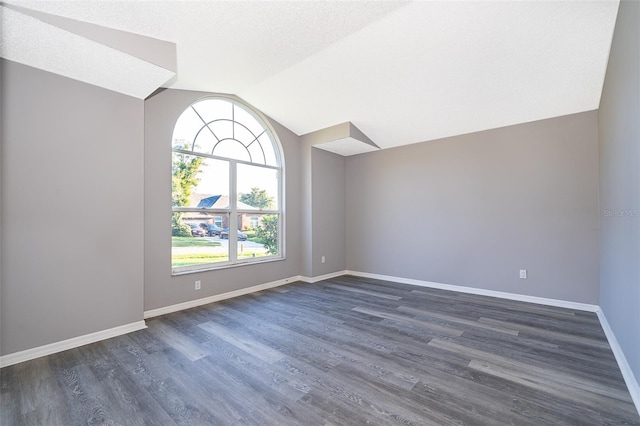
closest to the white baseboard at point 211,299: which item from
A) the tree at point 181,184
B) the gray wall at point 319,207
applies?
the gray wall at point 319,207

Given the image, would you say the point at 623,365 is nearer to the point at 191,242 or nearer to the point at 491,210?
the point at 491,210

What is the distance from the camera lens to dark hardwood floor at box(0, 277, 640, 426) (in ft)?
5.54

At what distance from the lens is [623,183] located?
213 cm

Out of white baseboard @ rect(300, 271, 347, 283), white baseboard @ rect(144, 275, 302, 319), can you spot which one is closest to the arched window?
white baseboard @ rect(144, 275, 302, 319)

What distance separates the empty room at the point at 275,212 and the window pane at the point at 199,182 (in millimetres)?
30

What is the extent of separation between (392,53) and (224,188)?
283cm

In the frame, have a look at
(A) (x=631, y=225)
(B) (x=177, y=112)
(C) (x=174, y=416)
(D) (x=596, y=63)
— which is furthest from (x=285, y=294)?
(D) (x=596, y=63)

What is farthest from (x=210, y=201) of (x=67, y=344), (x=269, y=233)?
(x=67, y=344)

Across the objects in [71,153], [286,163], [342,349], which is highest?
[286,163]

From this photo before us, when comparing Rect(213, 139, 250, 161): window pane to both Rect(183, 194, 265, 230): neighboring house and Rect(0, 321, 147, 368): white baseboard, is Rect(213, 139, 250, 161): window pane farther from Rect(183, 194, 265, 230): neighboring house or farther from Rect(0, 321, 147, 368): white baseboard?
Rect(0, 321, 147, 368): white baseboard

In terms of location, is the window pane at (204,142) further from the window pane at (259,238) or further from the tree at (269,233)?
the tree at (269,233)

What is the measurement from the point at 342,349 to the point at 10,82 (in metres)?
3.56

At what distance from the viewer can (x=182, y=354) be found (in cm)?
243

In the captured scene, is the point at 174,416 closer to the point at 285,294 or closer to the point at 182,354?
the point at 182,354
